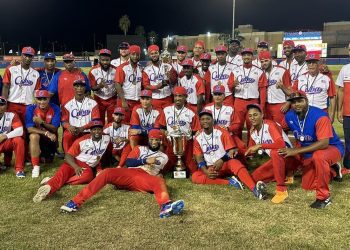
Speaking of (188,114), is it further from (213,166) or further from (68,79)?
(68,79)

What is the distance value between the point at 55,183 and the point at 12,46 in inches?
5190

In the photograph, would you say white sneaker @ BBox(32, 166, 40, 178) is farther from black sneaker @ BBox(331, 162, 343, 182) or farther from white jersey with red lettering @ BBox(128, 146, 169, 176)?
black sneaker @ BBox(331, 162, 343, 182)

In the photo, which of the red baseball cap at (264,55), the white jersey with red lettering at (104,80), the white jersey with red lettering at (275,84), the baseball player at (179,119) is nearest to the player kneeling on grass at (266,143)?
the baseball player at (179,119)

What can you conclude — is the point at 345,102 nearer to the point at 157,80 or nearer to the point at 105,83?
the point at 157,80

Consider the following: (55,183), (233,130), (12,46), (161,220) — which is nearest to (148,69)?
(233,130)

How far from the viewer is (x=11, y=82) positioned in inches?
291

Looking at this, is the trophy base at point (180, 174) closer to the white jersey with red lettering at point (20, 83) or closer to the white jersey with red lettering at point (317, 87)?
the white jersey with red lettering at point (317, 87)

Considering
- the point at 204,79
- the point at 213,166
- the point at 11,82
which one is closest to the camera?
the point at 213,166

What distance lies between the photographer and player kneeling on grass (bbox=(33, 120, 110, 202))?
19.6 feet

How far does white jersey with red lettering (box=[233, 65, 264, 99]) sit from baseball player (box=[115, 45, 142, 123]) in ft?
6.60

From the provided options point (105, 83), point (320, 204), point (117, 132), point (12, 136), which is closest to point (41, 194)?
point (12, 136)

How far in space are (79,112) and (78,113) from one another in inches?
1.0

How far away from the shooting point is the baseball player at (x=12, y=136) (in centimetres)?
664

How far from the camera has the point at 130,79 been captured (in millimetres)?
7734
